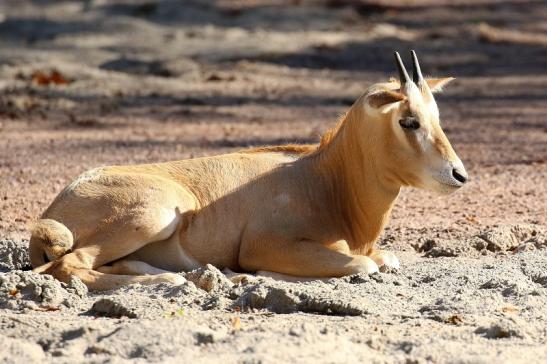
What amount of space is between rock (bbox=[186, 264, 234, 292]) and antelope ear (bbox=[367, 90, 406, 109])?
4.33ft

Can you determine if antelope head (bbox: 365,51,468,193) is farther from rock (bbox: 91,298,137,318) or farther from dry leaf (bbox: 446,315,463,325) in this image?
rock (bbox: 91,298,137,318)

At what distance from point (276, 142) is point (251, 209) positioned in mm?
5432

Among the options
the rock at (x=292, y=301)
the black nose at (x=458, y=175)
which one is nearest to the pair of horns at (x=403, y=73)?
the black nose at (x=458, y=175)

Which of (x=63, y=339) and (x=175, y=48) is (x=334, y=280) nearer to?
(x=63, y=339)

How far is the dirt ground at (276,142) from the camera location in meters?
5.79

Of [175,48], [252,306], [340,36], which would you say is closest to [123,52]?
[175,48]

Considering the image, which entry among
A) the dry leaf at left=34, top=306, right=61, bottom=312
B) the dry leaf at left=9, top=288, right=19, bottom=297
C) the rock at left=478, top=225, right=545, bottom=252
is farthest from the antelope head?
the dry leaf at left=9, top=288, right=19, bottom=297

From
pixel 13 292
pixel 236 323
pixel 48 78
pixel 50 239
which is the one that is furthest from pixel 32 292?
pixel 48 78

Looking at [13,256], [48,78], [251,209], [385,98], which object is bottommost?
[48,78]

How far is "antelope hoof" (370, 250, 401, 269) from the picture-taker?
24.6 ft

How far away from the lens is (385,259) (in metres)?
7.54

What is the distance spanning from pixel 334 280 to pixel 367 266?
233 mm

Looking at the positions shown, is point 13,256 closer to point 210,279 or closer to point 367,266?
point 210,279

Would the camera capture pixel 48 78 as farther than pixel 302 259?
Yes
